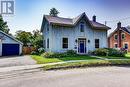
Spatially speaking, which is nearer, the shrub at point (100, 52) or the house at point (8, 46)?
the shrub at point (100, 52)

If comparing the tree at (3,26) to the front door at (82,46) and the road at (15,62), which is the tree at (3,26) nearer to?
the front door at (82,46)

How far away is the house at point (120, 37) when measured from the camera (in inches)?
1555

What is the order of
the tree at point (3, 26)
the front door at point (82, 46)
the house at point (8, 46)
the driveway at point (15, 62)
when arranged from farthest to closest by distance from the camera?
the tree at point (3, 26) → the house at point (8, 46) → the front door at point (82, 46) → the driveway at point (15, 62)

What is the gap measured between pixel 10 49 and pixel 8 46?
0.60m

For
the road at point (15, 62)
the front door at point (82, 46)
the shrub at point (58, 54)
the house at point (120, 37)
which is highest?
the house at point (120, 37)

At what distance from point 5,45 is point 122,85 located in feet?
71.0

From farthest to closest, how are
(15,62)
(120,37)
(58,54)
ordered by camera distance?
(120,37)
(58,54)
(15,62)

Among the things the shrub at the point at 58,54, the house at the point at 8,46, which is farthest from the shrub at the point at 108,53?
the house at the point at 8,46

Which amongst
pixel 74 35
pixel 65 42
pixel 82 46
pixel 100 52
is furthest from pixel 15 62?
pixel 100 52

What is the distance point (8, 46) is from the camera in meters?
25.4

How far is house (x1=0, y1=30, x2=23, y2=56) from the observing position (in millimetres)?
24719

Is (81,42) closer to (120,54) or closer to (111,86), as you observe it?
(120,54)

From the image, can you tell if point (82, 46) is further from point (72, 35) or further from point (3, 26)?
point (3, 26)

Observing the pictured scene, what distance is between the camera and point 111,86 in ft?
24.0
